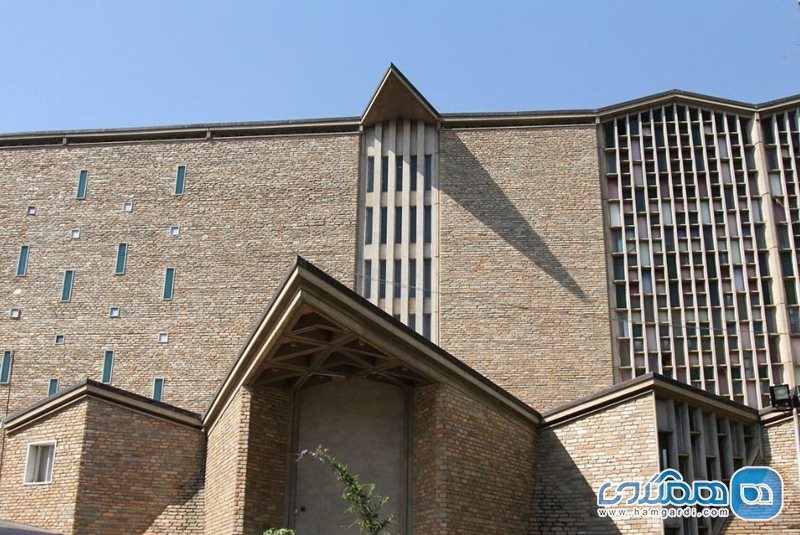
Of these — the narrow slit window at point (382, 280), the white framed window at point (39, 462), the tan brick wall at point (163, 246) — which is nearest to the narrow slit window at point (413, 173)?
the tan brick wall at point (163, 246)

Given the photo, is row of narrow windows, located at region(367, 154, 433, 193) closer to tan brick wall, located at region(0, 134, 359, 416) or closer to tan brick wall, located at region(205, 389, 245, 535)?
tan brick wall, located at region(0, 134, 359, 416)

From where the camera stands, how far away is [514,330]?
27703 millimetres

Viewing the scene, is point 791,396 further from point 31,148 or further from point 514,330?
point 31,148

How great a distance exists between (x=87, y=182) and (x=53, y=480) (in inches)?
600

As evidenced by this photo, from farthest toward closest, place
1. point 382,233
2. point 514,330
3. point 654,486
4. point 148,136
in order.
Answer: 1. point 148,136
2. point 382,233
3. point 514,330
4. point 654,486

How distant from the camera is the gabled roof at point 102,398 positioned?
60.7ft

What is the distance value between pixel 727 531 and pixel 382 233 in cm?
1502

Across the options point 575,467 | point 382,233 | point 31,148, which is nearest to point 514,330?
point 382,233

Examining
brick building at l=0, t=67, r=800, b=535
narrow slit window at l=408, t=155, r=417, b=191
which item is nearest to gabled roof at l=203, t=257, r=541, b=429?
→ brick building at l=0, t=67, r=800, b=535

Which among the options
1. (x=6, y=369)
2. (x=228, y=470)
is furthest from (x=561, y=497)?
(x=6, y=369)

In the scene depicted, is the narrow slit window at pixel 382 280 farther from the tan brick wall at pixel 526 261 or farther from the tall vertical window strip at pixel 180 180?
the tall vertical window strip at pixel 180 180

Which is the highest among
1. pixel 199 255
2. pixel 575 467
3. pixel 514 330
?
pixel 199 255

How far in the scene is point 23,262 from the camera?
30188mm

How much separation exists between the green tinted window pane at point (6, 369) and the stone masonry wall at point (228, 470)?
12312 mm
